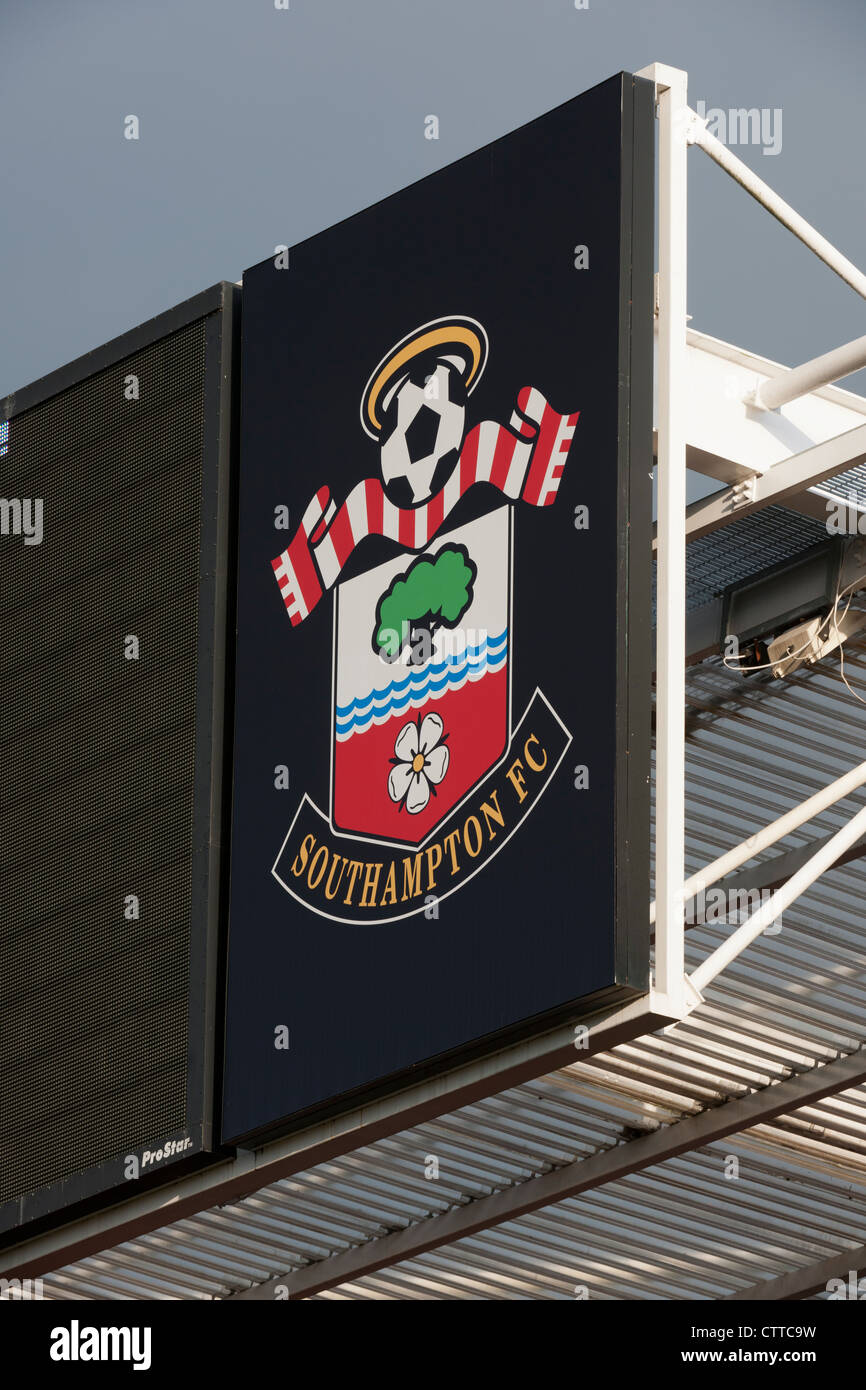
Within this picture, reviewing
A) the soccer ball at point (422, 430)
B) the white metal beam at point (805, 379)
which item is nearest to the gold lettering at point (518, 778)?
the soccer ball at point (422, 430)

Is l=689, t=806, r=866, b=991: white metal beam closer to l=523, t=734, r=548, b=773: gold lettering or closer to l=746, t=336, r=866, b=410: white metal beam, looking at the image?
l=523, t=734, r=548, b=773: gold lettering

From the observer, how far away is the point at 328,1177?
22984mm

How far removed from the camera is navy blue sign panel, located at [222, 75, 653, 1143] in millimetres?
15805

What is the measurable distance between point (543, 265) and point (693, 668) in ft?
12.4

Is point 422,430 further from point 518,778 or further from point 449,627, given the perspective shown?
point 518,778

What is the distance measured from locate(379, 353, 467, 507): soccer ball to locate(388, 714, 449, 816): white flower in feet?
4.15

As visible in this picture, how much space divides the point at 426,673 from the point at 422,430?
136 centimetres

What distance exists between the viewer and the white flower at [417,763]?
1658 cm

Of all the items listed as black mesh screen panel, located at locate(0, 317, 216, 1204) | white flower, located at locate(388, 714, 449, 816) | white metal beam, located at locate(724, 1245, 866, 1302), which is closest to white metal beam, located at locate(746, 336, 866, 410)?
white flower, located at locate(388, 714, 449, 816)

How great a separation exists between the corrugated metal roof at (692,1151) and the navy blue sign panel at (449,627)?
3.28m

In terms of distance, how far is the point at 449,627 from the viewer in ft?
55.2

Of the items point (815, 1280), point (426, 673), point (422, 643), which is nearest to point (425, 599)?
point (422, 643)
